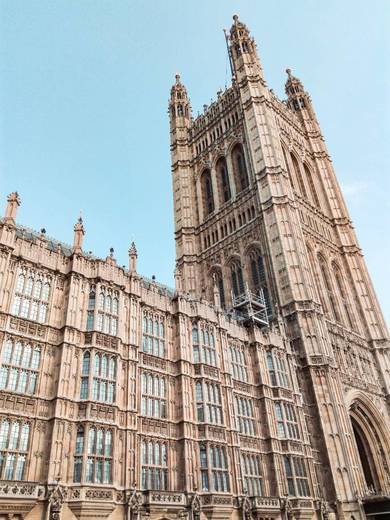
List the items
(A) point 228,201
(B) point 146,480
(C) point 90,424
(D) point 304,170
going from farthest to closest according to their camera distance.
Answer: (D) point 304,170, (A) point 228,201, (B) point 146,480, (C) point 90,424

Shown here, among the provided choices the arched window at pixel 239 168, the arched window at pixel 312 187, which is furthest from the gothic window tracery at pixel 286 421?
the arched window at pixel 312 187

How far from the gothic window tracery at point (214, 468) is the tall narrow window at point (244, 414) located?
10.4 feet

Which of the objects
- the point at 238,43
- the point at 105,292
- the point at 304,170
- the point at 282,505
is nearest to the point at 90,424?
the point at 105,292

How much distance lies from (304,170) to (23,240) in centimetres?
4374

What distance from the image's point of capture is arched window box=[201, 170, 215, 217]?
57.8 meters

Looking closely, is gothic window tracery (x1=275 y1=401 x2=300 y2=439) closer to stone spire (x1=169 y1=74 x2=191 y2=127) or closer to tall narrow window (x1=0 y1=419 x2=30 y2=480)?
tall narrow window (x1=0 y1=419 x2=30 y2=480)

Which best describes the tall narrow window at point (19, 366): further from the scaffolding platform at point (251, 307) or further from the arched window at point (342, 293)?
the arched window at point (342, 293)

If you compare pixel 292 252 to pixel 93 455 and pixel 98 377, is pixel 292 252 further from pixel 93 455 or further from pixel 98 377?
pixel 93 455

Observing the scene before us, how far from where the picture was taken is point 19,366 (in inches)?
833

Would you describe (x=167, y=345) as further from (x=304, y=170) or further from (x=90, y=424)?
(x=304, y=170)

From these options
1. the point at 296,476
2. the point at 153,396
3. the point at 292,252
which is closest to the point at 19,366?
the point at 153,396

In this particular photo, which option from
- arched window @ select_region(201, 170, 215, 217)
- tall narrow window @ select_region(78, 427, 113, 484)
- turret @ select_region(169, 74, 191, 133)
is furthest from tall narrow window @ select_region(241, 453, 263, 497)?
turret @ select_region(169, 74, 191, 133)

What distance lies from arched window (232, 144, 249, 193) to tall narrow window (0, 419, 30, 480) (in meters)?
40.0

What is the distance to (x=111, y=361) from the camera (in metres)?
24.4
